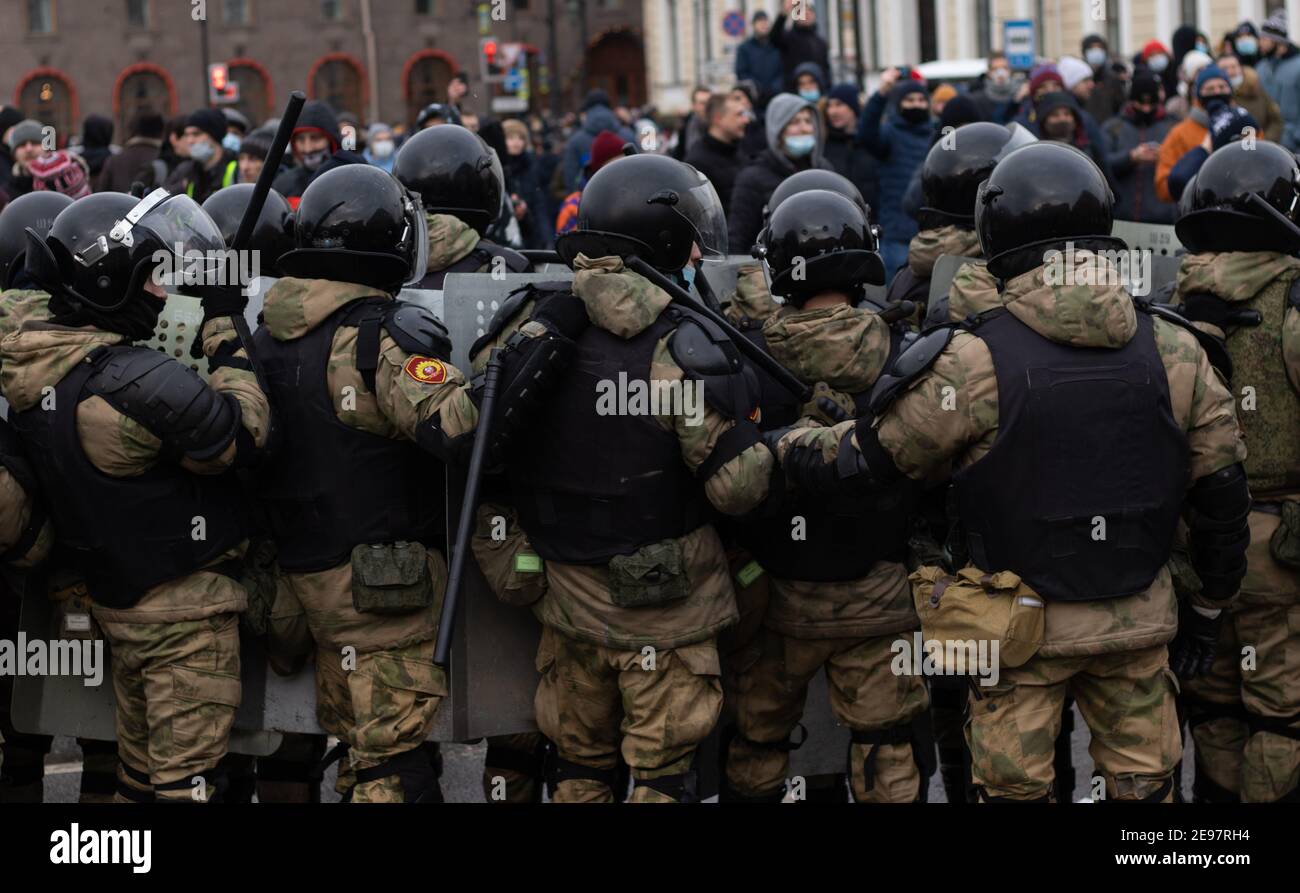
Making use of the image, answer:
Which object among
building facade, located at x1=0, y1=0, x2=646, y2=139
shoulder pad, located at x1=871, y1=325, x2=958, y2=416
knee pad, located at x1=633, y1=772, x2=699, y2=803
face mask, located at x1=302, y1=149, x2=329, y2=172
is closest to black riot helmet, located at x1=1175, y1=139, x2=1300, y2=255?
shoulder pad, located at x1=871, y1=325, x2=958, y2=416

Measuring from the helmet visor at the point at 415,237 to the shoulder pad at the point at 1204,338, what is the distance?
6.65 ft

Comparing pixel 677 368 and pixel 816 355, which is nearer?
pixel 677 368

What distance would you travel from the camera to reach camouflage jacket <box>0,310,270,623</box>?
4.68m

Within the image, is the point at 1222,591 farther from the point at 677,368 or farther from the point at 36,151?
the point at 36,151

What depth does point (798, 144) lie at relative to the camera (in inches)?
385

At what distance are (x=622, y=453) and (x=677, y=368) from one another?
0.28 m

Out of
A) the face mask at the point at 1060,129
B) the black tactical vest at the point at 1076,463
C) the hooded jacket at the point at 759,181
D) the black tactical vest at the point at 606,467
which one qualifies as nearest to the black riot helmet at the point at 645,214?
the black tactical vest at the point at 606,467

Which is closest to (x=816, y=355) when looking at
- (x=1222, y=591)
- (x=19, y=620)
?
(x=1222, y=591)

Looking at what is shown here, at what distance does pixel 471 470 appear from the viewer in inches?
177

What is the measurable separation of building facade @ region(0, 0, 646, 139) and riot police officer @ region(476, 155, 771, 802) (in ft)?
166

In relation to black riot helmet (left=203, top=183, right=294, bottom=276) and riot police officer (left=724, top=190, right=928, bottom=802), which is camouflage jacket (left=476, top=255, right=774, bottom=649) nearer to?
riot police officer (left=724, top=190, right=928, bottom=802)

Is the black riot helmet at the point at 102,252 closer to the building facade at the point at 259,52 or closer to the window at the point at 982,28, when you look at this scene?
the window at the point at 982,28
